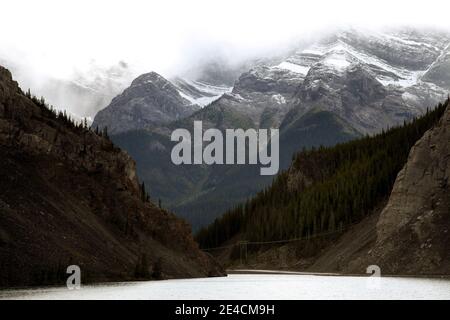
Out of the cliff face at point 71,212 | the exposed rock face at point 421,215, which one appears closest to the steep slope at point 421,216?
the exposed rock face at point 421,215

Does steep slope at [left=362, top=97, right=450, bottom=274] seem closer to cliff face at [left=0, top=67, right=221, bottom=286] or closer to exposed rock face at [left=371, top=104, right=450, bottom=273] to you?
exposed rock face at [left=371, top=104, right=450, bottom=273]

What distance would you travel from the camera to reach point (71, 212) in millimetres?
113438

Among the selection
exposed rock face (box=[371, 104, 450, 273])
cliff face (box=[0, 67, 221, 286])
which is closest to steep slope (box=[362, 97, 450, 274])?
exposed rock face (box=[371, 104, 450, 273])

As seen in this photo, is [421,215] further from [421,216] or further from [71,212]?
[71,212]

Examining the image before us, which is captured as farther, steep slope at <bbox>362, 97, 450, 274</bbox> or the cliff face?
steep slope at <bbox>362, 97, 450, 274</bbox>

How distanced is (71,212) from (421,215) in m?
62.5

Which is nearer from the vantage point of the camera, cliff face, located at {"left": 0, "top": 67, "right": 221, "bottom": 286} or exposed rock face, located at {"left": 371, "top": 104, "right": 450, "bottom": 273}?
cliff face, located at {"left": 0, "top": 67, "right": 221, "bottom": 286}

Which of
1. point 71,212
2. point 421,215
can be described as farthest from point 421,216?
point 71,212

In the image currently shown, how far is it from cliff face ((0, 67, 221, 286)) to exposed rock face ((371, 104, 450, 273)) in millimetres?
34582

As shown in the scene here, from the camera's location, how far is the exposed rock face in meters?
134

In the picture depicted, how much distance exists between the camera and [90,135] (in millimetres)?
139125

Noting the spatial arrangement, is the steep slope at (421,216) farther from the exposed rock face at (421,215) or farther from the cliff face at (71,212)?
the cliff face at (71,212)
